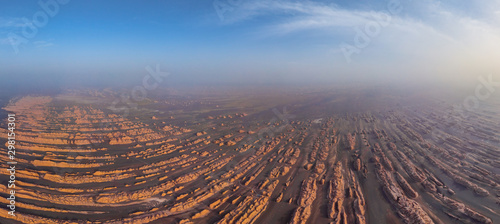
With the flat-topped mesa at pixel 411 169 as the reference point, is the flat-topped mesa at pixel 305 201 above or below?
below

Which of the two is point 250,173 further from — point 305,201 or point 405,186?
point 405,186

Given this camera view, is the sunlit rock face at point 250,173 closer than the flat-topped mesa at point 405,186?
Yes

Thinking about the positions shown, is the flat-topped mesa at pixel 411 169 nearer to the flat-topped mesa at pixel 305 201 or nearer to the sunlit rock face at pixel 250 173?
the sunlit rock face at pixel 250 173

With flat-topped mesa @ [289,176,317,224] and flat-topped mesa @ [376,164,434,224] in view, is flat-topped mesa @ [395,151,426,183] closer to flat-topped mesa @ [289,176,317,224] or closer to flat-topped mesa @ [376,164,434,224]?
flat-topped mesa @ [376,164,434,224]

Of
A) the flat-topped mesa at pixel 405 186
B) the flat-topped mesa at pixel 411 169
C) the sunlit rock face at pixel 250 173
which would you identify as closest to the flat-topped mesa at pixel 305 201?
the sunlit rock face at pixel 250 173

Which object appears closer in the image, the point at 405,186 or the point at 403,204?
the point at 403,204

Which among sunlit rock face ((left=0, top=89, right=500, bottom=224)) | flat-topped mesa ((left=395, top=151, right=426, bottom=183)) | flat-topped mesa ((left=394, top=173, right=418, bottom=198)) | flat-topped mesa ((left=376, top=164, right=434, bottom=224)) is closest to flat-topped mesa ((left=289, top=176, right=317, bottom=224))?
sunlit rock face ((left=0, top=89, right=500, bottom=224))

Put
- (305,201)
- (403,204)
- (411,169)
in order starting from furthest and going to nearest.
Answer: (411,169), (305,201), (403,204)

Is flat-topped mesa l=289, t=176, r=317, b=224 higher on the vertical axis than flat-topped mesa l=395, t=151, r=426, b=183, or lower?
lower

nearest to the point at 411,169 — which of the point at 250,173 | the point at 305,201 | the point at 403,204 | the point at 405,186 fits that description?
the point at 405,186
